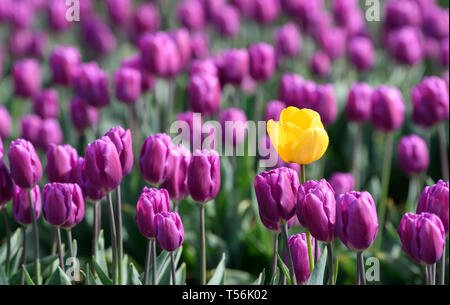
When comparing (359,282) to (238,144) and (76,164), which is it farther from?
(238,144)

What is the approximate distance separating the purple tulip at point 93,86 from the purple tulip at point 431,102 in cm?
120

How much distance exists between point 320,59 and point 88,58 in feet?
6.03

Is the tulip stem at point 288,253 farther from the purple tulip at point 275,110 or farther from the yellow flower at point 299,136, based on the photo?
the purple tulip at point 275,110

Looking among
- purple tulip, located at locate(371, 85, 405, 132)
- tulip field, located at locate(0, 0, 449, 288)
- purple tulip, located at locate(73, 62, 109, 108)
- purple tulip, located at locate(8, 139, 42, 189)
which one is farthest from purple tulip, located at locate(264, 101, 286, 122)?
purple tulip, located at locate(8, 139, 42, 189)

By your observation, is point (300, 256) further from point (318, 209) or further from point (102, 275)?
point (102, 275)

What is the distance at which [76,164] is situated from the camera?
→ 5.93ft

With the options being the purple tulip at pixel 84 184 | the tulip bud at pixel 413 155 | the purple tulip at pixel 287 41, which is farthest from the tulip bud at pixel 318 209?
the purple tulip at pixel 287 41

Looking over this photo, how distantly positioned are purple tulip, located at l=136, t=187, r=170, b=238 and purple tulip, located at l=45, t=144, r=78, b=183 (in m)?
0.28

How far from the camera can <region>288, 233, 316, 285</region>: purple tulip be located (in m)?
1.62

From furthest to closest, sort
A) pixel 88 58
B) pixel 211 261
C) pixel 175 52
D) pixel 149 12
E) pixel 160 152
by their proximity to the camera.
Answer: pixel 88 58 → pixel 149 12 → pixel 175 52 → pixel 211 261 → pixel 160 152

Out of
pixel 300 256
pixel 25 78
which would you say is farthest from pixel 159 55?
pixel 300 256

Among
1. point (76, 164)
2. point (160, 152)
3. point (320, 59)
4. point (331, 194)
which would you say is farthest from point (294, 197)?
point (320, 59)

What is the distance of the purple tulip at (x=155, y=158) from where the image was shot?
5.62ft

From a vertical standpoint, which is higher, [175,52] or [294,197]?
[175,52]
